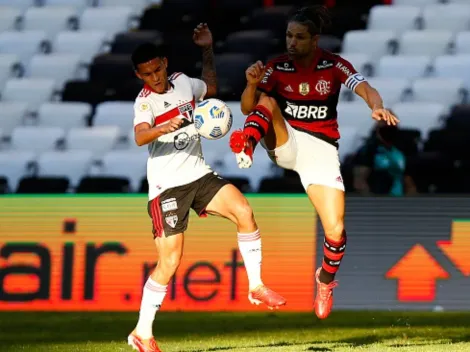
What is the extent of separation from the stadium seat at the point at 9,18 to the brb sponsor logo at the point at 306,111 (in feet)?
33.3

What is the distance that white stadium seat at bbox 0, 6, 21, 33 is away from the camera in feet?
65.1

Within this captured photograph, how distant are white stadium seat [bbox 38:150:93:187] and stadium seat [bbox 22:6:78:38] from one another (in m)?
3.66

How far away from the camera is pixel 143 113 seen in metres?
9.91

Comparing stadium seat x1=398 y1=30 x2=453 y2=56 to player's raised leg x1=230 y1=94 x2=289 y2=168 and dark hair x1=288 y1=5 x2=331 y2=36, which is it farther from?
player's raised leg x1=230 y1=94 x2=289 y2=168

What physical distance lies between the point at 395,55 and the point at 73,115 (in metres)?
4.10

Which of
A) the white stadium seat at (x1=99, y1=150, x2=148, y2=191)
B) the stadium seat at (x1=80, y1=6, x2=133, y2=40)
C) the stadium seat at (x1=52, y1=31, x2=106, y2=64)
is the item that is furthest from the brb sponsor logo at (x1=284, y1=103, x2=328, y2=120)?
the stadium seat at (x1=80, y1=6, x2=133, y2=40)

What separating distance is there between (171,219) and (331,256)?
1335 mm

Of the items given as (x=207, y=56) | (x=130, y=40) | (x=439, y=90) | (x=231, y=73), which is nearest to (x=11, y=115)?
(x=130, y=40)

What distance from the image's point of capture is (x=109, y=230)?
45.5 ft

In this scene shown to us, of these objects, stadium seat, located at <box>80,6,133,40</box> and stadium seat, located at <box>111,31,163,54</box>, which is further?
stadium seat, located at <box>80,6,133,40</box>

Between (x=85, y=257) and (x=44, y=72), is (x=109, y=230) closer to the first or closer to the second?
(x=85, y=257)

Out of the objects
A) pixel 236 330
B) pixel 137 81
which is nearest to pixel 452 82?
pixel 137 81

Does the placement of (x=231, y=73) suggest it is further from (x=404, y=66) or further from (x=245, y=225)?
(x=245, y=225)

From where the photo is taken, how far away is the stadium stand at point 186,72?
15.3 metres
